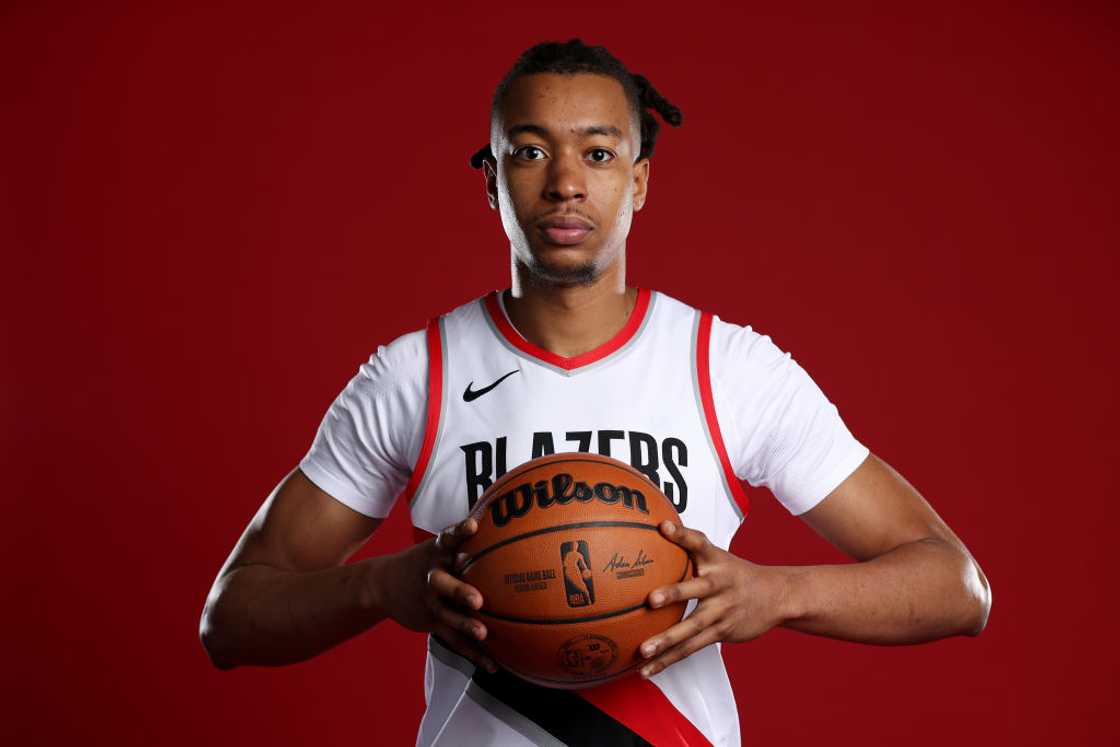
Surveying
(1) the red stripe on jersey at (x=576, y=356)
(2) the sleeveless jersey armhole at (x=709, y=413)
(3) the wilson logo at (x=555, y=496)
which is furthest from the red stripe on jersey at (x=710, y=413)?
(3) the wilson logo at (x=555, y=496)

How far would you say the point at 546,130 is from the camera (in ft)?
6.08

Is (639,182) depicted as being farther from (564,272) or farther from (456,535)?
(456,535)

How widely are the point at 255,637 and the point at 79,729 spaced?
5.46ft

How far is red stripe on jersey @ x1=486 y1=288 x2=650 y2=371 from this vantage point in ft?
6.15

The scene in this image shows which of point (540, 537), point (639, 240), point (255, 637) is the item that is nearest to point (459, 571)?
point (540, 537)

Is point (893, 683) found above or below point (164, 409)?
below

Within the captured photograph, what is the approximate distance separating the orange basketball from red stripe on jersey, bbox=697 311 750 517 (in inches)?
13.6

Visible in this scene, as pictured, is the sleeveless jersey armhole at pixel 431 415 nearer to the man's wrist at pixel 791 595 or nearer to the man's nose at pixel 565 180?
the man's nose at pixel 565 180

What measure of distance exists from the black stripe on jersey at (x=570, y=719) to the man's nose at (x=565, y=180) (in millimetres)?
730

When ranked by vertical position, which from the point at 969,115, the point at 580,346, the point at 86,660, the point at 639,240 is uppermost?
the point at 969,115

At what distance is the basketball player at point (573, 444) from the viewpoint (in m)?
1.75

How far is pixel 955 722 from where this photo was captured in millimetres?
3148

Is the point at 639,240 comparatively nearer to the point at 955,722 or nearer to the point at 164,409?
the point at 164,409

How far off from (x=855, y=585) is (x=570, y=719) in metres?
0.46
